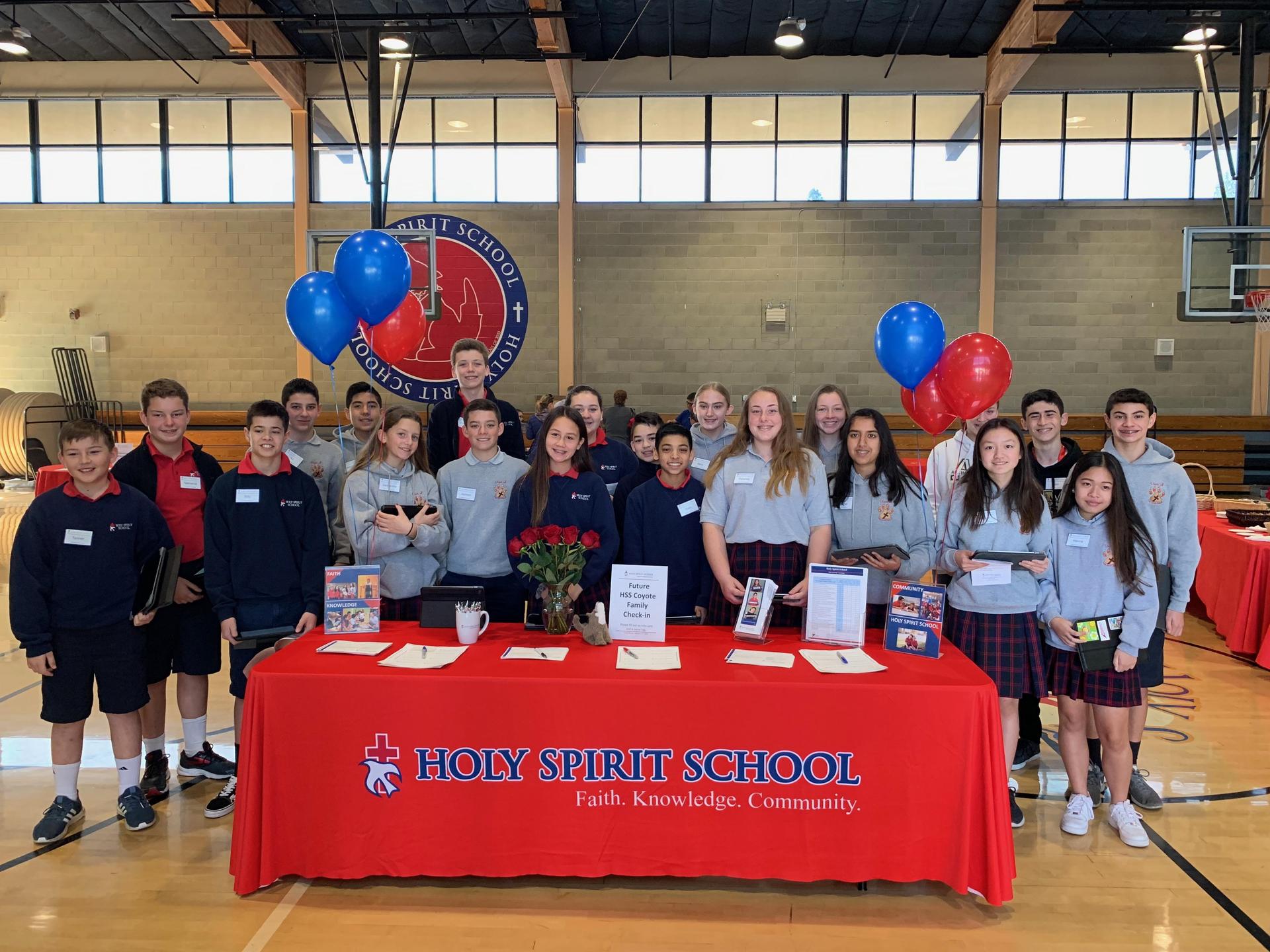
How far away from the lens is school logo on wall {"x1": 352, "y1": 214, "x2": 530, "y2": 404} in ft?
24.8

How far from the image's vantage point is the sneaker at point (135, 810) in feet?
9.75

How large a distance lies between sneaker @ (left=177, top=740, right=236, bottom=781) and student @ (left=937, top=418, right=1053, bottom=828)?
280 centimetres

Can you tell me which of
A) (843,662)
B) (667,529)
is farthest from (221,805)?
(843,662)

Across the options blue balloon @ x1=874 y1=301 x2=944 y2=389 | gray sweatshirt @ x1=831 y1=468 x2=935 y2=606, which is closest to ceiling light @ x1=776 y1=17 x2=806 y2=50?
blue balloon @ x1=874 y1=301 x2=944 y2=389

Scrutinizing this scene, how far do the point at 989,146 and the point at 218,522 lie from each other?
35.0 ft

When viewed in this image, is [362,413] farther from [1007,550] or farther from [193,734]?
[1007,550]

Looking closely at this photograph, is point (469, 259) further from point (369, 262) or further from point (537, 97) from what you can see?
point (369, 262)

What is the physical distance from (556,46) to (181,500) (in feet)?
25.8

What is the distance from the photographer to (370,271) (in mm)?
3818

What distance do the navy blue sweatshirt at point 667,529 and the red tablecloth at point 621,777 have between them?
2.75 feet

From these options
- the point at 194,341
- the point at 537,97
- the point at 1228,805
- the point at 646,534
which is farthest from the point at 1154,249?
the point at 194,341

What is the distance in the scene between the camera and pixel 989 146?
10859 millimetres

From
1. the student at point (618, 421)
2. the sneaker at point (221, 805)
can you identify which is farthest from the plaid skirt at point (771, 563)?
the student at point (618, 421)

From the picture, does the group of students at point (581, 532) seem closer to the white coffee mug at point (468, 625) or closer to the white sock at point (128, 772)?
the white sock at point (128, 772)
